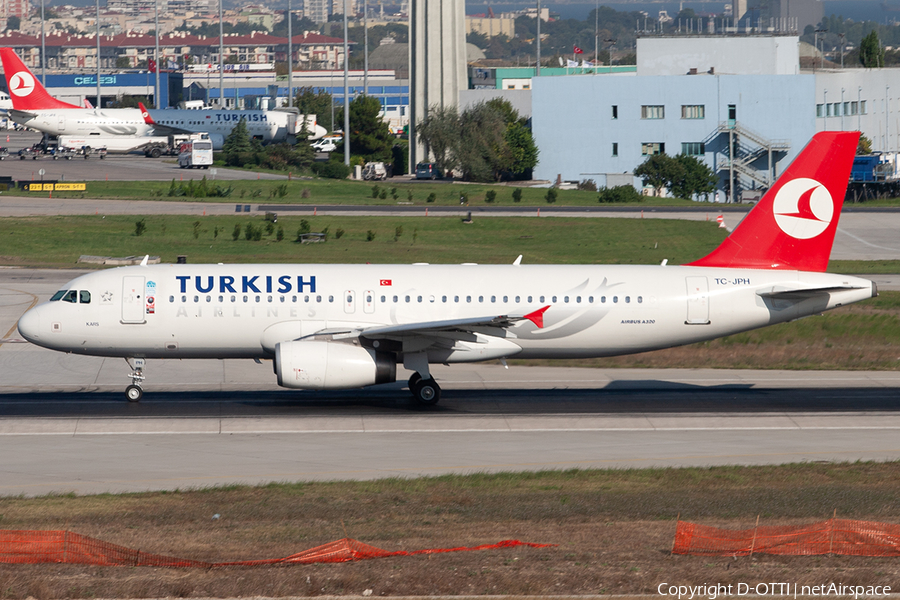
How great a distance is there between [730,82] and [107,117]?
76.2m

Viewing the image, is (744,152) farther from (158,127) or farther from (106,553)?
(106,553)

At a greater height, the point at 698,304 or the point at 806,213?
the point at 806,213

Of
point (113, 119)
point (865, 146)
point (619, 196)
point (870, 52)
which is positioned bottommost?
point (619, 196)

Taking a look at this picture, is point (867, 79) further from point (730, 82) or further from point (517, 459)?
point (517, 459)

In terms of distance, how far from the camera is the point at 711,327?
35.1 metres

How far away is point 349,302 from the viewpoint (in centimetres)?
3416

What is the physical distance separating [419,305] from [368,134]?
120 meters

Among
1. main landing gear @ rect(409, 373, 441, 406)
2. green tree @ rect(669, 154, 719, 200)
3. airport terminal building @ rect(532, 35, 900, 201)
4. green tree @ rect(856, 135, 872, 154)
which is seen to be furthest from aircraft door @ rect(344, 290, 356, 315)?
green tree @ rect(856, 135, 872, 154)

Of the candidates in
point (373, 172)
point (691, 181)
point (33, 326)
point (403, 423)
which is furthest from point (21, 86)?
point (403, 423)

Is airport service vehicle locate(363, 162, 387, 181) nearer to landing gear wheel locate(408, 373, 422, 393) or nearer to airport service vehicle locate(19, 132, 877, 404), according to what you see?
airport service vehicle locate(19, 132, 877, 404)

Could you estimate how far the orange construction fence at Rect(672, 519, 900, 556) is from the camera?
17.8 m

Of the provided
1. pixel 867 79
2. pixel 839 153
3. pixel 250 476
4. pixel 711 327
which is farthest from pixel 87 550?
pixel 867 79

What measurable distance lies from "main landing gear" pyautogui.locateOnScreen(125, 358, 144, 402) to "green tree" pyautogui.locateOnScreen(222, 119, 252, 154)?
314ft

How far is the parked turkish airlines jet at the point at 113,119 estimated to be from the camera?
124 metres
